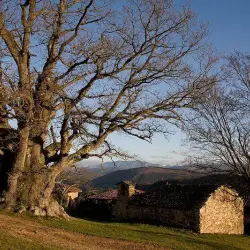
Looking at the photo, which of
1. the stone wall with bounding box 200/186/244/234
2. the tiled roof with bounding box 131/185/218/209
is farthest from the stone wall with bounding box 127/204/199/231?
the stone wall with bounding box 200/186/244/234

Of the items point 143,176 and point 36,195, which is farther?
point 143,176

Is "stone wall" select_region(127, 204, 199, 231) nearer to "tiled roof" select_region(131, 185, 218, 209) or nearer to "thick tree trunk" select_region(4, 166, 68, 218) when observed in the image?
"tiled roof" select_region(131, 185, 218, 209)

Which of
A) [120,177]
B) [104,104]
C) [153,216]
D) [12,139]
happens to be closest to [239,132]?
[104,104]

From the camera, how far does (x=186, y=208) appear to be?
32.2m

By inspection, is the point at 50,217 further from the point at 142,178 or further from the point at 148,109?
the point at 142,178

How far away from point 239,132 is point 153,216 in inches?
709

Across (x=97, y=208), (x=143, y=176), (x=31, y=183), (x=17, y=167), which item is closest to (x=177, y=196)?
(x=97, y=208)

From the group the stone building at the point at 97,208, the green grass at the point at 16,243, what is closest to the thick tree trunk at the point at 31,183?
the green grass at the point at 16,243

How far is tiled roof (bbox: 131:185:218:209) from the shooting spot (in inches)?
1303

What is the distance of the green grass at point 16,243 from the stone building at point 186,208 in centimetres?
2268

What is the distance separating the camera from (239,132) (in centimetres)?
1869

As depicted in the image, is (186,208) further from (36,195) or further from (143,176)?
(143,176)

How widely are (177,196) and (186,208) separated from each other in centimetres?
281

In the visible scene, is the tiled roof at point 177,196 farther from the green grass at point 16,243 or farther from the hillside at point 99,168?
the green grass at point 16,243
